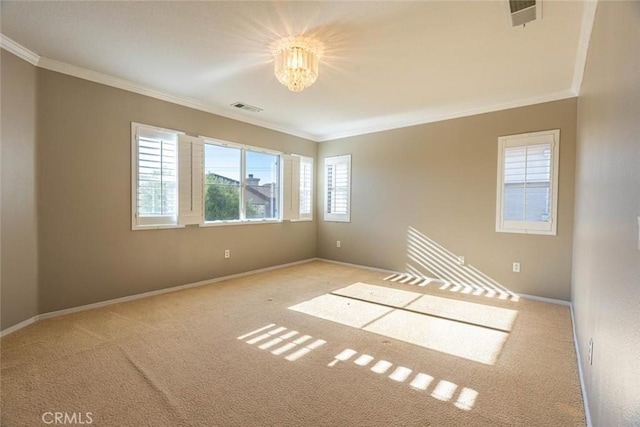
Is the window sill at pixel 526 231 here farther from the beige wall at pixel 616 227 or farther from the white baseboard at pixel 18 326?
the white baseboard at pixel 18 326

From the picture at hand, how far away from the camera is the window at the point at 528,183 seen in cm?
369

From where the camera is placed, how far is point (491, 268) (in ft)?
13.7

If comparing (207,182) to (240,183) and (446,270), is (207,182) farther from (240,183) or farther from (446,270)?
(446,270)

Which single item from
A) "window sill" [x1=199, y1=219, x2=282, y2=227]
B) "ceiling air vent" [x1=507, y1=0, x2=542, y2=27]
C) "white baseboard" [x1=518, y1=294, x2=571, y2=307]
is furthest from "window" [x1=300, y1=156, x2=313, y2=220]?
"ceiling air vent" [x1=507, y1=0, x2=542, y2=27]

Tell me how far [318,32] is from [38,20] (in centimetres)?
222

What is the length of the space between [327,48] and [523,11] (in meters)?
1.50

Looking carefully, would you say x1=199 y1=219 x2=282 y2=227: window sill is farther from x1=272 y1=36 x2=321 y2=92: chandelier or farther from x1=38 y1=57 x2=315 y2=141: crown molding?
x1=272 y1=36 x2=321 y2=92: chandelier

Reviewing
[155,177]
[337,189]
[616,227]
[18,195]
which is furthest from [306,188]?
[616,227]

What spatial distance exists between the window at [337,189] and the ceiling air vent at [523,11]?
12.0ft

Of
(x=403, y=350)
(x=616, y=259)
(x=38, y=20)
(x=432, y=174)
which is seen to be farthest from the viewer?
(x=432, y=174)

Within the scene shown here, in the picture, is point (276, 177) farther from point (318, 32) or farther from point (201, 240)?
point (318, 32)

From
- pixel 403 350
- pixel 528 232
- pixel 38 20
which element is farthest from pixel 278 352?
pixel 528 232

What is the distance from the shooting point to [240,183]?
4.85m

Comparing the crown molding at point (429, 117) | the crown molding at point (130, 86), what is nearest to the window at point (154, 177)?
the crown molding at point (130, 86)
